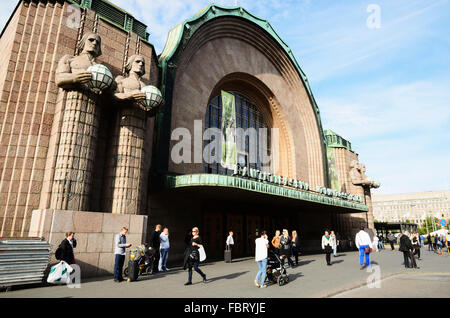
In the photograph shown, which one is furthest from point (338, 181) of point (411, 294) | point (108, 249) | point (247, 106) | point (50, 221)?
point (50, 221)

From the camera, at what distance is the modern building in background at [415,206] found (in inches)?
4845

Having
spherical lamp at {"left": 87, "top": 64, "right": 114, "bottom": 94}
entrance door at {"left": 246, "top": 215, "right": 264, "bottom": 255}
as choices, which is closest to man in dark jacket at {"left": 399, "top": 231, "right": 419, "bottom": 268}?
entrance door at {"left": 246, "top": 215, "right": 264, "bottom": 255}

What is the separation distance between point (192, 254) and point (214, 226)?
1068 centimetres

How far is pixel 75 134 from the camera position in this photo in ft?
36.8

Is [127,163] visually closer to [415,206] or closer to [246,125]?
[246,125]

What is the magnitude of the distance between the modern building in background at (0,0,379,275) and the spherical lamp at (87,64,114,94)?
78mm

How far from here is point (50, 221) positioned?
9.98m

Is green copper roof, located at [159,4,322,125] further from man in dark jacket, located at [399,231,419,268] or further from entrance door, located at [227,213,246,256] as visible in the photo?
man in dark jacket, located at [399,231,419,268]

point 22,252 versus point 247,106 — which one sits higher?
point 247,106

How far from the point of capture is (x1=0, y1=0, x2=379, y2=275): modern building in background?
10953mm

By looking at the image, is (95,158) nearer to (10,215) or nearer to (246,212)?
(10,215)

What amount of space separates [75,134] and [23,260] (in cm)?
501

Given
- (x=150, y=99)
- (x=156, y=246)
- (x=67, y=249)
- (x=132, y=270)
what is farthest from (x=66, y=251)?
(x=150, y=99)
